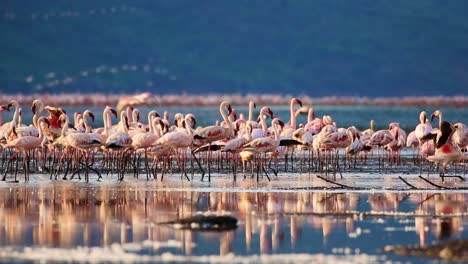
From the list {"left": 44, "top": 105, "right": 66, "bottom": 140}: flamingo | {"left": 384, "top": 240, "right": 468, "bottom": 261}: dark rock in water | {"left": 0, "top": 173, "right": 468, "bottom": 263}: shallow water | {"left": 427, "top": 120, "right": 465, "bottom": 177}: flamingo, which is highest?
{"left": 44, "top": 105, "right": 66, "bottom": 140}: flamingo

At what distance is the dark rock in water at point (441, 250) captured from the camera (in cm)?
1265

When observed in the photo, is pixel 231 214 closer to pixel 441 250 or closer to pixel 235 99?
pixel 441 250

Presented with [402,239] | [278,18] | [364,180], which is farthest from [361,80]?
[402,239]

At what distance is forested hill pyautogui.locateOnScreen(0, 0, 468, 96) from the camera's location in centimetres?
12762

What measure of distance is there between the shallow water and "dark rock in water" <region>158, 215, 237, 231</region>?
0.16 meters

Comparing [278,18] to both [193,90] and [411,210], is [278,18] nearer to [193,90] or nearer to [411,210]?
[193,90]

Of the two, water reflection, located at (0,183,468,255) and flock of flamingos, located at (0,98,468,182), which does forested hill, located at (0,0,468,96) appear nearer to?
flock of flamingos, located at (0,98,468,182)

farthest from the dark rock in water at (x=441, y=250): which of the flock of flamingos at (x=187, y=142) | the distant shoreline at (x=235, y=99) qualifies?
the distant shoreline at (x=235, y=99)

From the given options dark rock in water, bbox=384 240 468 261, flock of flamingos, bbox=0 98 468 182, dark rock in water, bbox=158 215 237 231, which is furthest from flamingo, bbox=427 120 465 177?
dark rock in water, bbox=384 240 468 261

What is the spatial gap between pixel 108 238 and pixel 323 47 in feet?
404

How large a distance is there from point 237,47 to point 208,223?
125m

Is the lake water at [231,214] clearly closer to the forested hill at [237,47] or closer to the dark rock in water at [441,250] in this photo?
the dark rock in water at [441,250]

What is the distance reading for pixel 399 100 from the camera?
116562mm

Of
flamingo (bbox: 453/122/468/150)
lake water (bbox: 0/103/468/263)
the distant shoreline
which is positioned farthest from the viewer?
the distant shoreline
